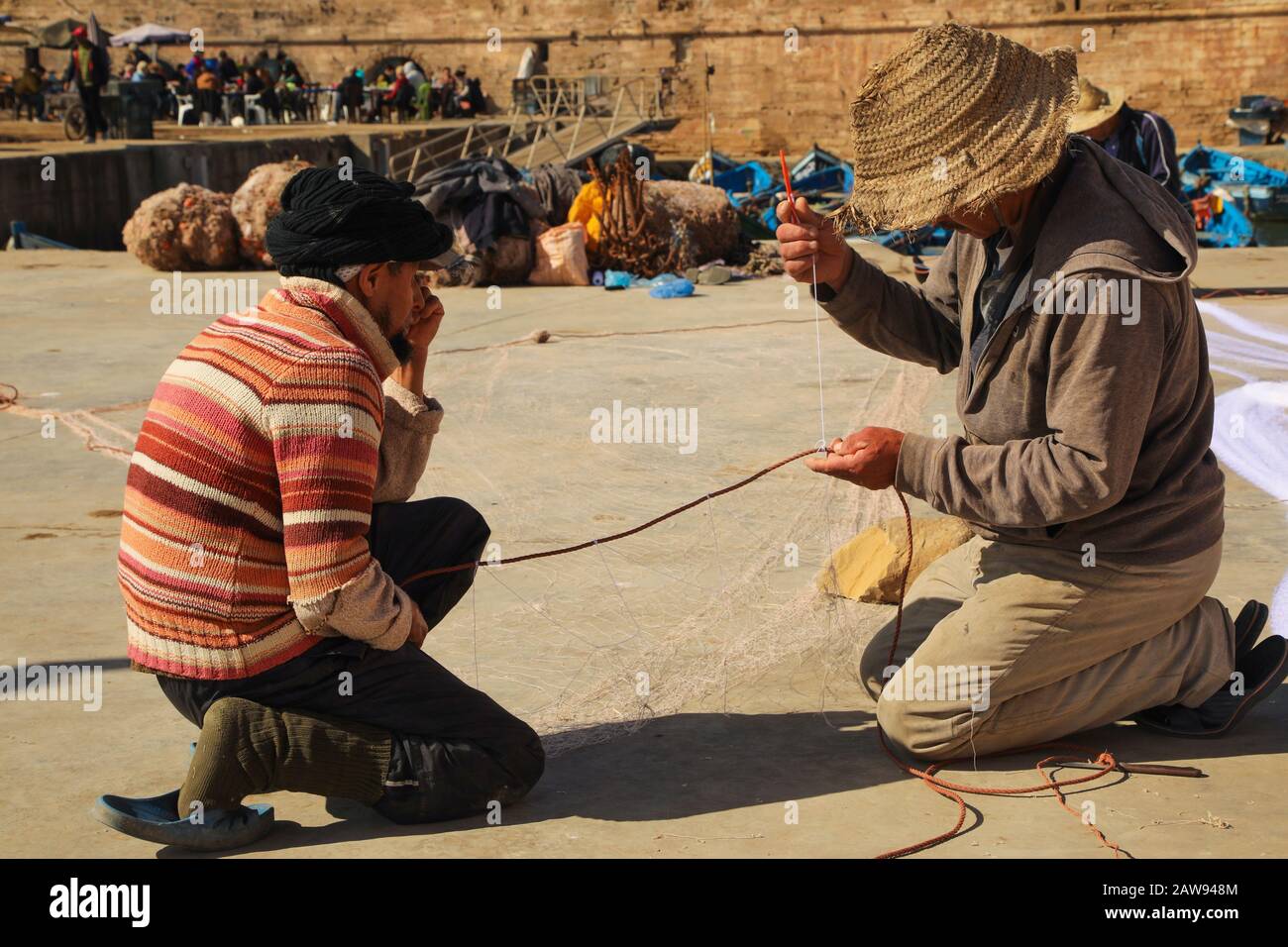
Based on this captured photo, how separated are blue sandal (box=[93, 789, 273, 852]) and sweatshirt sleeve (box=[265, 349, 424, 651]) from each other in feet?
1.31

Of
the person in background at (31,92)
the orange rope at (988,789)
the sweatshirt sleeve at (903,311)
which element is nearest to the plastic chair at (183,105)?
the person in background at (31,92)

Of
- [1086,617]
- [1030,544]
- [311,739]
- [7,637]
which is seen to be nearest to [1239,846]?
[1086,617]

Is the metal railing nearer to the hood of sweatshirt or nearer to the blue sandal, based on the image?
the hood of sweatshirt

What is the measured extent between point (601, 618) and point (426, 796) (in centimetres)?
134

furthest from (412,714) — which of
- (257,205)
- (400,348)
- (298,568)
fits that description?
(257,205)

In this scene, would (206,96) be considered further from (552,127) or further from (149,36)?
(552,127)

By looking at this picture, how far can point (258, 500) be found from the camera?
8.77 ft

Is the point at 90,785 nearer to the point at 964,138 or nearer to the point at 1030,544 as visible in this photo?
the point at 1030,544

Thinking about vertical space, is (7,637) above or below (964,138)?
below

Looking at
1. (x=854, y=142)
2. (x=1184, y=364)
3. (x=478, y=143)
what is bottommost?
(x=478, y=143)

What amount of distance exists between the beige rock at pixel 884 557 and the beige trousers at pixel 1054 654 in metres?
0.93

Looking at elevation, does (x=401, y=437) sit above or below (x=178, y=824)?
above

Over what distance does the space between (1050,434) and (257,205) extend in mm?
10091

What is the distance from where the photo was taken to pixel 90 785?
3.09 m
